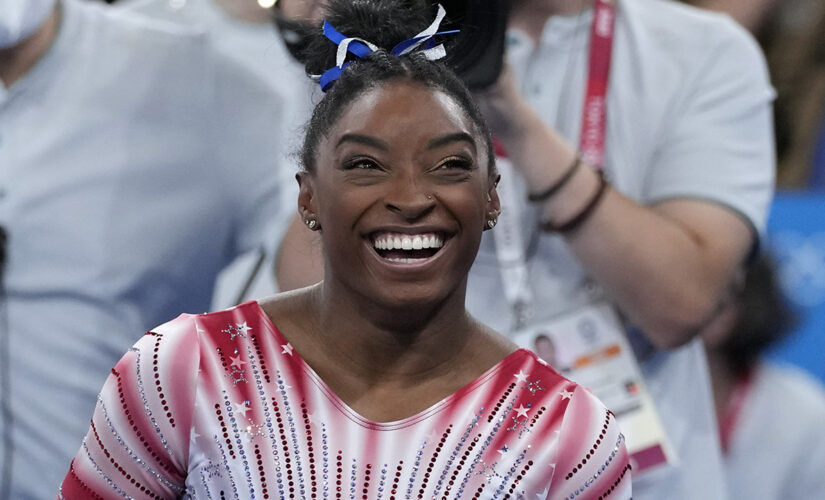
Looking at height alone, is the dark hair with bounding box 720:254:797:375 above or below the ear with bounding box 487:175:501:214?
below

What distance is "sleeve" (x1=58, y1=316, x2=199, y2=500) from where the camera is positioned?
1311 millimetres

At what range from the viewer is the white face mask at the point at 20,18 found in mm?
2188

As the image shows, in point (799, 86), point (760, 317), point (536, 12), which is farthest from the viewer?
point (799, 86)

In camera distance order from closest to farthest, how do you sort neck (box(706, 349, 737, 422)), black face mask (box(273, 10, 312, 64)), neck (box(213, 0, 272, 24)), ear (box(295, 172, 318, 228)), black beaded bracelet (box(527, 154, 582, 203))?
ear (box(295, 172, 318, 228)) < black face mask (box(273, 10, 312, 64)) < black beaded bracelet (box(527, 154, 582, 203)) < neck (box(213, 0, 272, 24)) < neck (box(706, 349, 737, 422))

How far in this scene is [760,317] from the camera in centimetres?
242

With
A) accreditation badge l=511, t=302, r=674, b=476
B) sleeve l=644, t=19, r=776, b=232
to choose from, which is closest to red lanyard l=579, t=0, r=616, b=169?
sleeve l=644, t=19, r=776, b=232

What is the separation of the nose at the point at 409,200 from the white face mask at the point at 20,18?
120cm

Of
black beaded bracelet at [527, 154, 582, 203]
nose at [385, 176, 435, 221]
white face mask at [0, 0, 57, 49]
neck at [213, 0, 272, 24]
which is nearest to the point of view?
nose at [385, 176, 435, 221]

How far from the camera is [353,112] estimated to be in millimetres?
1300

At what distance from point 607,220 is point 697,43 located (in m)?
0.39

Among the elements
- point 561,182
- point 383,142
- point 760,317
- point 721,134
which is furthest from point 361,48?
point 760,317

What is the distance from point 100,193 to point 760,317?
1.27 meters

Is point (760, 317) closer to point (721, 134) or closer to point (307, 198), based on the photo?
point (721, 134)

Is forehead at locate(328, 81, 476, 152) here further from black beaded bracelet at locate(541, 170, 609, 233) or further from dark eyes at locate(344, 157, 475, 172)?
black beaded bracelet at locate(541, 170, 609, 233)
